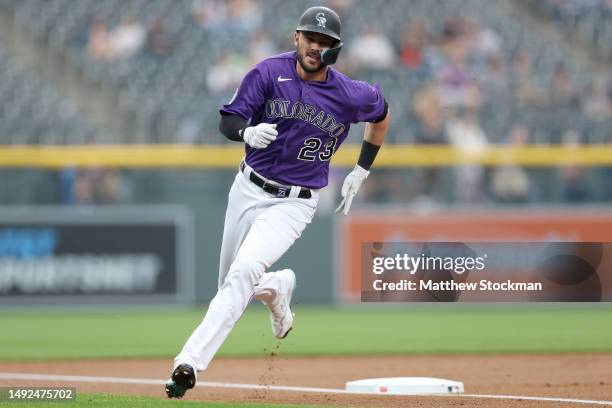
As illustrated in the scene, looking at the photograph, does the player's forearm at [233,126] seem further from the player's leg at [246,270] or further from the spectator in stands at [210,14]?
the spectator in stands at [210,14]

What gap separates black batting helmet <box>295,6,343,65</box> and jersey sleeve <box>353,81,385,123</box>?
343mm

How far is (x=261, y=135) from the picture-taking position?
5855 millimetres

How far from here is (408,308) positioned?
48.4 feet

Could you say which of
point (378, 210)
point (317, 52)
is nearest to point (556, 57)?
point (378, 210)

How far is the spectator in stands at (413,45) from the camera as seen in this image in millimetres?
16125

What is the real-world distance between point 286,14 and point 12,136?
191 inches

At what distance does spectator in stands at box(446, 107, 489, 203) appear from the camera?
14094 mm

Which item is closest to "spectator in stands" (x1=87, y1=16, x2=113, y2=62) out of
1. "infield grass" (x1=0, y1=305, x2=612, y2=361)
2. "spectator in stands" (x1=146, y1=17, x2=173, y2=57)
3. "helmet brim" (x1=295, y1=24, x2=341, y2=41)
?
"spectator in stands" (x1=146, y1=17, x2=173, y2=57)

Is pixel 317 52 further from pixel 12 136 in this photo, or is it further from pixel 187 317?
pixel 12 136

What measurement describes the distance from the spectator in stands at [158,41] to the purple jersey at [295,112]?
9.97 m

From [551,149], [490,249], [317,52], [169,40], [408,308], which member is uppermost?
[169,40]

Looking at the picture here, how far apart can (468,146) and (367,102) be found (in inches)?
315

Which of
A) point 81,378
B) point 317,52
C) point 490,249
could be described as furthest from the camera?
point 81,378

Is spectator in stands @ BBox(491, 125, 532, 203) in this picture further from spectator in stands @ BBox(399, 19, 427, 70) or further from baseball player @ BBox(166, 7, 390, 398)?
baseball player @ BBox(166, 7, 390, 398)
